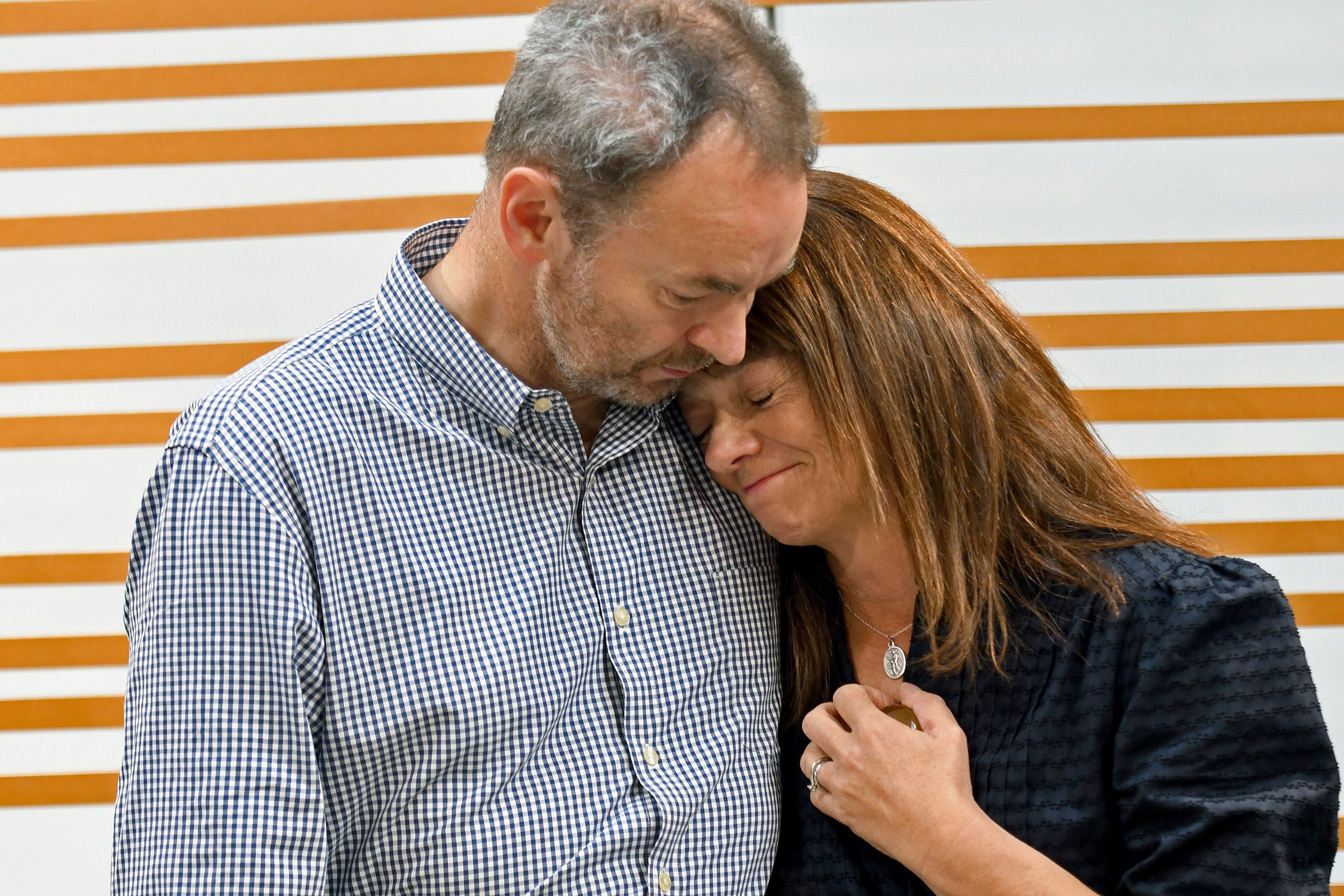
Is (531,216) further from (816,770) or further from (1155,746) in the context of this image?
(1155,746)

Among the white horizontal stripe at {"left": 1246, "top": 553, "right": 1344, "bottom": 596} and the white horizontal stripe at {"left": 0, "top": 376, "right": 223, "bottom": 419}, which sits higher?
the white horizontal stripe at {"left": 0, "top": 376, "right": 223, "bottom": 419}

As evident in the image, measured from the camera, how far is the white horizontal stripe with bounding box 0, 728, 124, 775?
2395 mm

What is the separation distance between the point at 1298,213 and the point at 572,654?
185 centimetres

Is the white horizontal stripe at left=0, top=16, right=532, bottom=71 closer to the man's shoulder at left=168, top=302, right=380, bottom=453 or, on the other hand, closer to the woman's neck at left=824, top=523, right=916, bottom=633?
the man's shoulder at left=168, top=302, right=380, bottom=453

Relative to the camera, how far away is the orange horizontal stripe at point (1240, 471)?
2.42 metres

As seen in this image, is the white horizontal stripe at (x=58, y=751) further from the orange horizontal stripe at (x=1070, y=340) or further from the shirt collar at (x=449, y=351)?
the shirt collar at (x=449, y=351)

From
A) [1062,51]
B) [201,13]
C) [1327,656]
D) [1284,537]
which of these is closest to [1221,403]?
[1284,537]

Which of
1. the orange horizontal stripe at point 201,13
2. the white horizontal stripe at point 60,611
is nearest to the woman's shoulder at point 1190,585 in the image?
the orange horizontal stripe at point 201,13

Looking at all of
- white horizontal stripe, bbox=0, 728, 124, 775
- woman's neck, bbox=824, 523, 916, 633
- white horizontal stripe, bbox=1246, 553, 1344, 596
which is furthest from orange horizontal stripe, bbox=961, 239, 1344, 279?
white horizontal stripe, bbox=0, 728, 124, 775

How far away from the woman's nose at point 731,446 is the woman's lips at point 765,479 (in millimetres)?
31

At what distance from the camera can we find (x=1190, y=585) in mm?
1397

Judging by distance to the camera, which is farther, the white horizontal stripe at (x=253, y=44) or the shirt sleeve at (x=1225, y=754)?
the white horizontal stripe at (x=253, y=44)

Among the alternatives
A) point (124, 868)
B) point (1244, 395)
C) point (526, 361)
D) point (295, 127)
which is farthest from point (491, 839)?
point (1244, 395)

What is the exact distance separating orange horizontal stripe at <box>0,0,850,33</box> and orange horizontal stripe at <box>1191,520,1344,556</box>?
1448 mm
